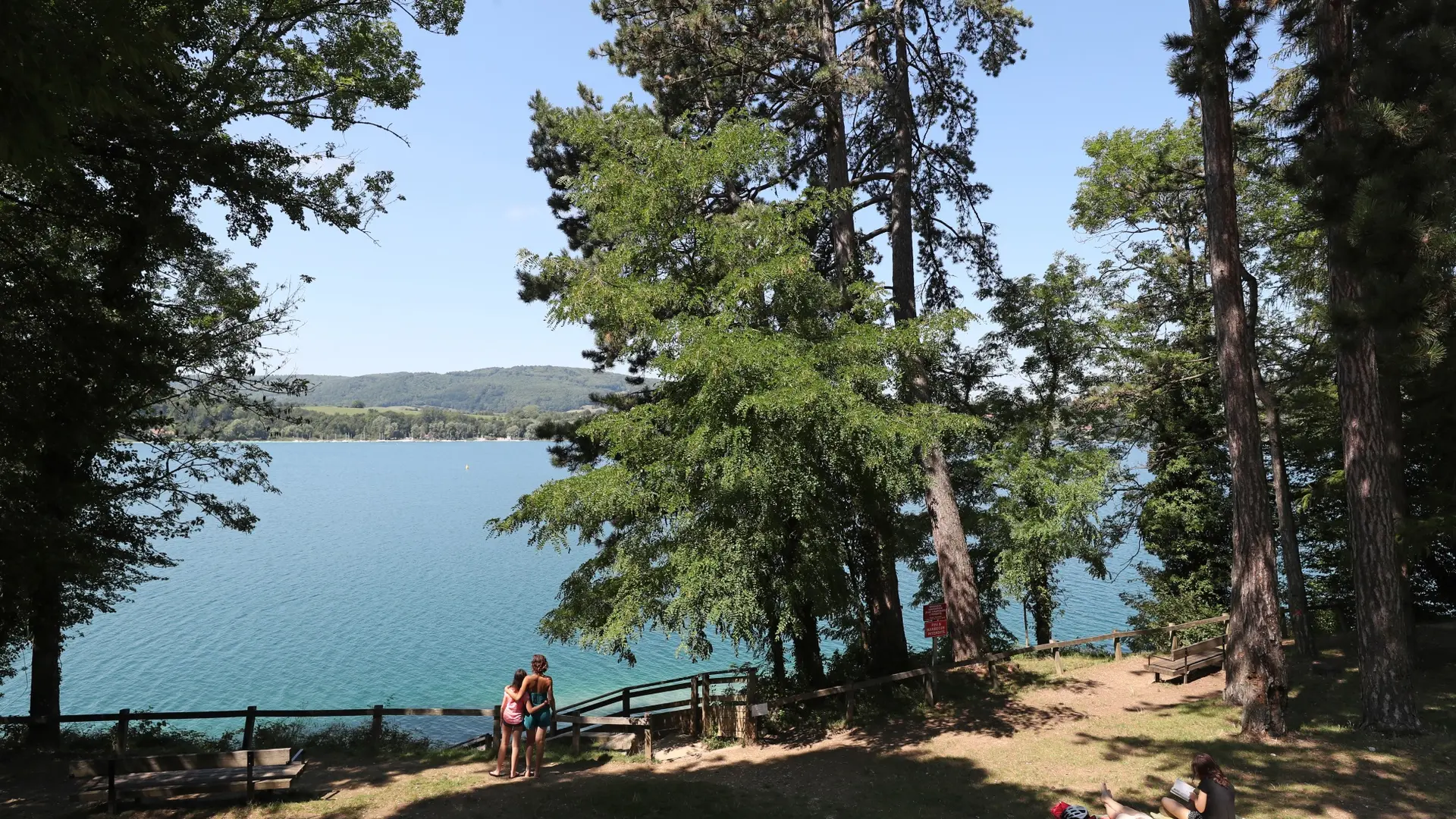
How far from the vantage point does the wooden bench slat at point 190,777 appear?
8086 mm

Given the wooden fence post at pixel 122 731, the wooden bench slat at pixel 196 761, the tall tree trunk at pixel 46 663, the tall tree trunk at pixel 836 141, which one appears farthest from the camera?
the tall tree trunk at pixel 836 141

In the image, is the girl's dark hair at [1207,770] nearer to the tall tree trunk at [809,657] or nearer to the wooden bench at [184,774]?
the tall tree trunk at [809,657]

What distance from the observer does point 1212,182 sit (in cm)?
1059

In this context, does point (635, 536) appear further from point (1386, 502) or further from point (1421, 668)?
point (1421, 668)

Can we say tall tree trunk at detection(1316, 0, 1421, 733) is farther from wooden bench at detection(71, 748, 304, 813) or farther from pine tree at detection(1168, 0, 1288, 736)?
wooden bench at detection(71, 748, 304, 813)

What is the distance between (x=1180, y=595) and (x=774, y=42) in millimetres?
17547

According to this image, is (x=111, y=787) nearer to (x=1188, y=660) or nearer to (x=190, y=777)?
(x=190, y=777)

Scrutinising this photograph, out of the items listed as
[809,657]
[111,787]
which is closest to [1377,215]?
[809,657]

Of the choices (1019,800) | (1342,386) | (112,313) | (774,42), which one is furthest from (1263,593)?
(112,313)

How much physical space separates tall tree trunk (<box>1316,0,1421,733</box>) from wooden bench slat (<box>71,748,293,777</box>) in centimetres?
1354

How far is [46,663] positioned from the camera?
39.2ft

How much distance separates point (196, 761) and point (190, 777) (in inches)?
17.2

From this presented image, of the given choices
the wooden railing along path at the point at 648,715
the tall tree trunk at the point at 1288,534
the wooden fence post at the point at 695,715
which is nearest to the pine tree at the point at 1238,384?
A: the wooden railing along path at the point at 648,715

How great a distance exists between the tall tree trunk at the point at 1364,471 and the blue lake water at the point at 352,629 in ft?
32.8
